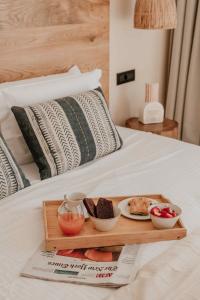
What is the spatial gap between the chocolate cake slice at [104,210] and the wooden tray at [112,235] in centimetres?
6

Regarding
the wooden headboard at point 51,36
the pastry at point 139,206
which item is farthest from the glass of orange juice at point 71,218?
the wooden headboard at point 51,36

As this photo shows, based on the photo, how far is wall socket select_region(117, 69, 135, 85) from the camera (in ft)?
9.56

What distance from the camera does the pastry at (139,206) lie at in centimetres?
157

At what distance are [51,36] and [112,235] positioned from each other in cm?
137

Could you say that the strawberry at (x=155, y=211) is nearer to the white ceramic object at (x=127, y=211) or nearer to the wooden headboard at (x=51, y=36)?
the white ceramic object at (x=127, y=211)

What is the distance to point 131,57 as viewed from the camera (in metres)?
2.96

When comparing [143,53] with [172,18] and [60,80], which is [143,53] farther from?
[60,80]

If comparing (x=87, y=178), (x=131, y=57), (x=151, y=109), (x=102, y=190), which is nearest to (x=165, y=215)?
(x=102, y=190)

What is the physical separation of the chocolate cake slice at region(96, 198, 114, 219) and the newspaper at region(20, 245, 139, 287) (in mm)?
117

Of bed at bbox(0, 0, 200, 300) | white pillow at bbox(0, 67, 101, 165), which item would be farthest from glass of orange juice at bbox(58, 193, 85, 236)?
white pillow at bbox(0, 67, 101, 165)

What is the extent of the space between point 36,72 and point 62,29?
1.00 ft

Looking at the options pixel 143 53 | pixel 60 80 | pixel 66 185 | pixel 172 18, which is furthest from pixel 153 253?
pixel 143 53

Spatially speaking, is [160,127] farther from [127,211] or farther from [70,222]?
[70,222]

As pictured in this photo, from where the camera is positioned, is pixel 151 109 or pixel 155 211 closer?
pixel 155 211
